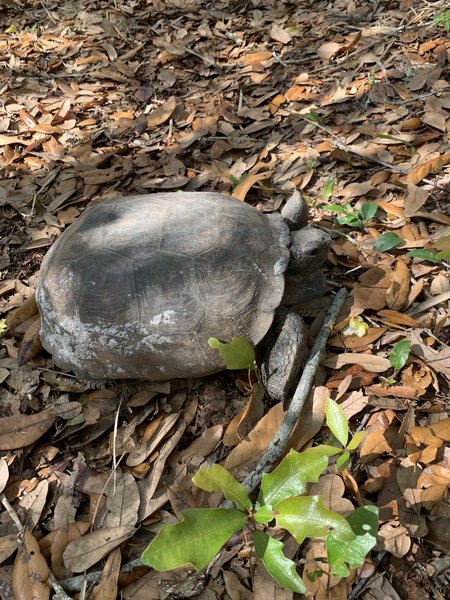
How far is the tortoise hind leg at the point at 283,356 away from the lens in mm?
2803

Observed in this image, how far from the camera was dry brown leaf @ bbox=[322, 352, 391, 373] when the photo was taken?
2.83m

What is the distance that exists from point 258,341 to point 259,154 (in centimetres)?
236

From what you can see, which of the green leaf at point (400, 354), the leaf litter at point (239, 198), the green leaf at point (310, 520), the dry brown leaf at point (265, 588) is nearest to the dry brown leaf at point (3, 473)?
the leaf litter at point (239, 198)

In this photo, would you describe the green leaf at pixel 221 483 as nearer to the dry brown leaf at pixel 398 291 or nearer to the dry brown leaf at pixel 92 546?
the dry brown leaf at pixel 92 546

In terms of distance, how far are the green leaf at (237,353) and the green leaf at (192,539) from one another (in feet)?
2.80

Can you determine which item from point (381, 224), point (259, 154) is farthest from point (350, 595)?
point (259, 154)

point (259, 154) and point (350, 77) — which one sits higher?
point (350, 77)

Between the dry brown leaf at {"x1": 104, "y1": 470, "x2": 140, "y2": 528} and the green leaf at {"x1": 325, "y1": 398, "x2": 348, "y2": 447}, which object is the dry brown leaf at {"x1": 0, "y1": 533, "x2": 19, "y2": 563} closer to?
the dry brown leaf at {"x1": 104, "y1": 470, "x2": 140, "y2": 528}

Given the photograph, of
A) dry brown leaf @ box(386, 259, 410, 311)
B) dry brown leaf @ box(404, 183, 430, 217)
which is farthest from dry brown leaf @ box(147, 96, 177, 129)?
dry brown leaf @ box(386, 259, 410, 311)

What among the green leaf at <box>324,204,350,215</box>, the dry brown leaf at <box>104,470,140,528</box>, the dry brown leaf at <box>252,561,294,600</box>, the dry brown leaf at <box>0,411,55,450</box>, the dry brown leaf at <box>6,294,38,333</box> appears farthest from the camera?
the green leaf at <box>324,204,350,215</box>

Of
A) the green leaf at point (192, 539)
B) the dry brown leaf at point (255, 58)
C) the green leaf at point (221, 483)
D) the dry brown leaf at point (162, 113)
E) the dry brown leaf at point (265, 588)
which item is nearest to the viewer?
the green leaf at point (192, 539)

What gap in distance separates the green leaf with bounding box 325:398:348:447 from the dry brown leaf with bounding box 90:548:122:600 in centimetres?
124

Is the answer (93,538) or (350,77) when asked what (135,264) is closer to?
(93,538)

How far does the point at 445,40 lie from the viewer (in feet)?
15.5
